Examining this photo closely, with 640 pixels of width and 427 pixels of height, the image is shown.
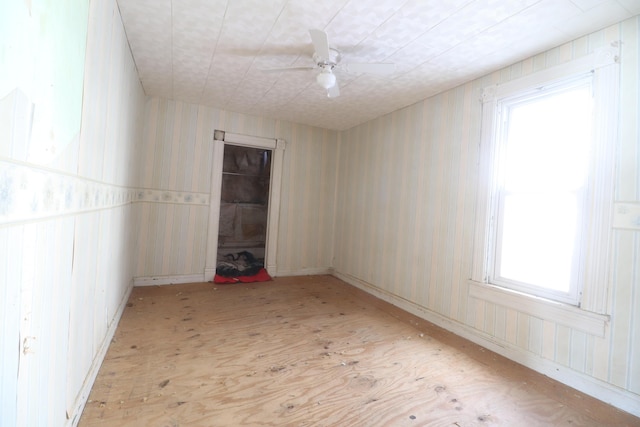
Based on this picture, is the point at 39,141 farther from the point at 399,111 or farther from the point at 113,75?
the point at 399,111

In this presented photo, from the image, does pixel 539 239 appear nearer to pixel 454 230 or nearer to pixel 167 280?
pixel 454 230

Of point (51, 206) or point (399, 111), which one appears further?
point (399, 111)

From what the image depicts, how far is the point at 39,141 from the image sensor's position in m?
1.01

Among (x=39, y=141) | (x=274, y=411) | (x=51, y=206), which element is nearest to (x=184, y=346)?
(x=274, y=411)

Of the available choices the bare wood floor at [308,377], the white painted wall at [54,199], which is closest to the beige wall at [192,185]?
the bare wood floor at [308,377]

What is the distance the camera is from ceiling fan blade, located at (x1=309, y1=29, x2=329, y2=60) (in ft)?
6.61

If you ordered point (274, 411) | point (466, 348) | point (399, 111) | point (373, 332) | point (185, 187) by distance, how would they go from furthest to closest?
1. point (185, 187)
2. point (399, 111)
3. point (373, 332)
4. point (466, 348)
5. point (274, 411)

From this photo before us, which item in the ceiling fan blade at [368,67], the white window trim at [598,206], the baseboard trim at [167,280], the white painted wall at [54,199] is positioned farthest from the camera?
the baseboard trim at [167,280]

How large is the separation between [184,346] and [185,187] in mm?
2538

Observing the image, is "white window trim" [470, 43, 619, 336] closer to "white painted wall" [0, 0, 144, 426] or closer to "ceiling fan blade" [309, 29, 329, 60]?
"ceiling fan blade" [309, 29, 329, 60]

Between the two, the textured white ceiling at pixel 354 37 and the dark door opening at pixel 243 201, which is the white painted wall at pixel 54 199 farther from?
the dark door opening at pixel 243 201

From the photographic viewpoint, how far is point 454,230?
3.15 metres

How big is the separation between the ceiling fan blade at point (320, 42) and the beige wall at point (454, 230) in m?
1.72

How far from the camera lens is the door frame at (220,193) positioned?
448cm
